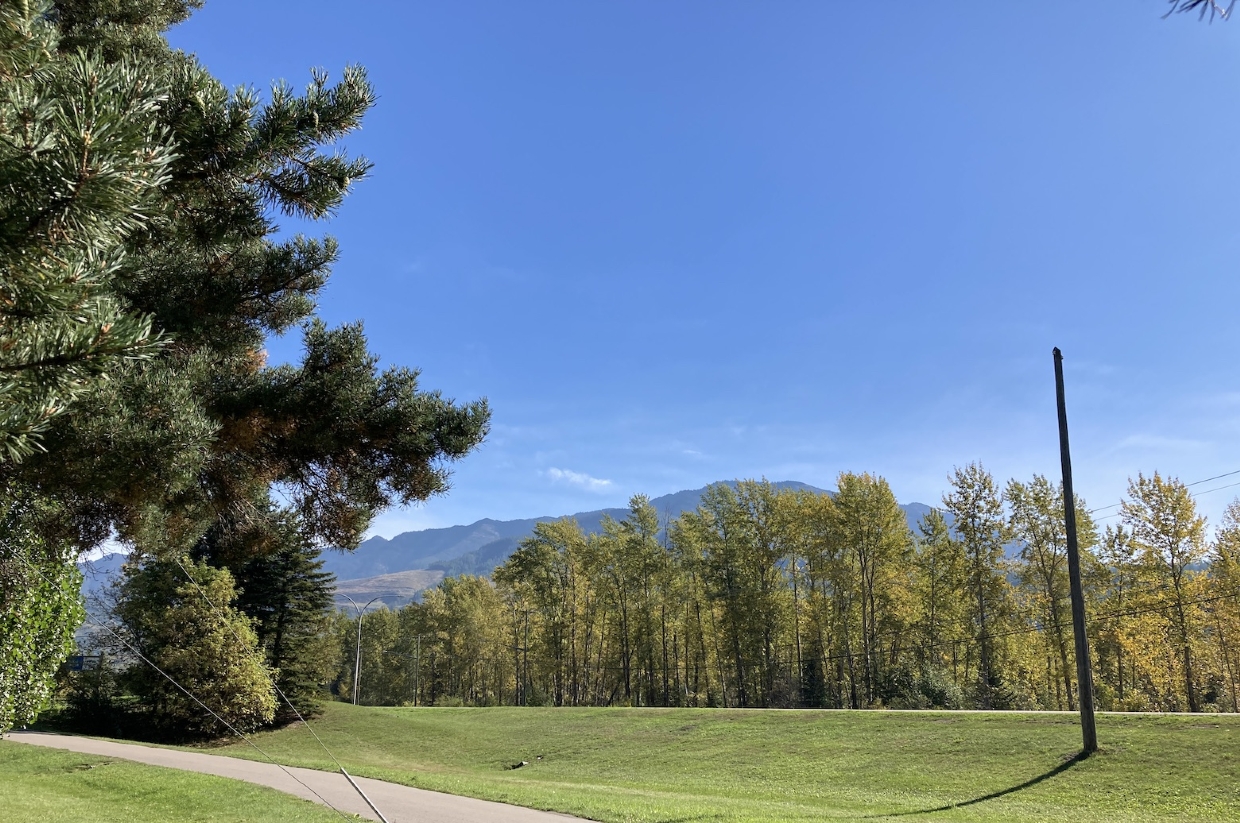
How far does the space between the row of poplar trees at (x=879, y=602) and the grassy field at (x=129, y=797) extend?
2652cm

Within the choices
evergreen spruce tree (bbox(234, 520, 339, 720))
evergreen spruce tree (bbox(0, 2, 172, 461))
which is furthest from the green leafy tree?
evergreen spruce tree (bbox(234, 520, 339, 720))

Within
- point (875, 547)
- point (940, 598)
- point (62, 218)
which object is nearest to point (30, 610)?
point (62, 218)

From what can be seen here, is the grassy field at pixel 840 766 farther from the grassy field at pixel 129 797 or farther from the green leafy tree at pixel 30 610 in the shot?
the green leafy tree at pixel 30 610

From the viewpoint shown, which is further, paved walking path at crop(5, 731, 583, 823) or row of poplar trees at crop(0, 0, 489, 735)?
paved walking path at crop(5, 731, 583, 823)

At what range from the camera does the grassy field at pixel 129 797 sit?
11102 millimetres

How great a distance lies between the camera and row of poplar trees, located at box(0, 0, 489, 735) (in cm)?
211

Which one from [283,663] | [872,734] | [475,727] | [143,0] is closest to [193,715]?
[283,663]

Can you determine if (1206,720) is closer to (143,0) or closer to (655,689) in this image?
(143,0)

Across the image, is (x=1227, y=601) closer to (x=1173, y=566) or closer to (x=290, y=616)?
(x=1173, y=566)

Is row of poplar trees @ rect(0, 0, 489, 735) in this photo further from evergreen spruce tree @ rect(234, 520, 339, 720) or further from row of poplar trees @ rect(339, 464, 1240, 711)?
row of poplar trees @ rect(339, 464, 1240, 711)

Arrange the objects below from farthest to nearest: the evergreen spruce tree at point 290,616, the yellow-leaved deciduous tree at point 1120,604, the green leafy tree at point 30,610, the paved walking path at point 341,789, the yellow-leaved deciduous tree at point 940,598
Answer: the yellow-leaved deciduous tree at point 940,598 < the evergreen spruce tree at point 290,616 < the yellow-leaved deciduous tree at point 1120,604 < the paved walking path at point 341,789 < the green leafy tree at point 30,610

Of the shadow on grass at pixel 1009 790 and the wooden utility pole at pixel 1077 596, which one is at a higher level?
the wooden utility pole at pixel 1077 596

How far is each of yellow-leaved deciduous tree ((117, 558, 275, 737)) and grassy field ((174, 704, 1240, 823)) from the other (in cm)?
281

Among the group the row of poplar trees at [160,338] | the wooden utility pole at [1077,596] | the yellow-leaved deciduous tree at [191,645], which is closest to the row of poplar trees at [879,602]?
the wooden utility pole at [1077,596]
